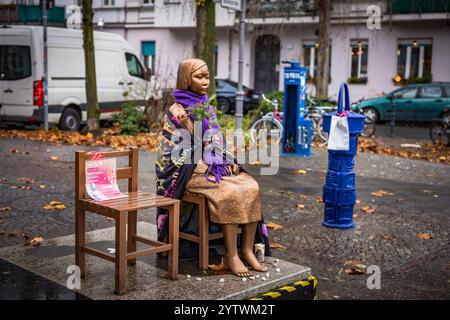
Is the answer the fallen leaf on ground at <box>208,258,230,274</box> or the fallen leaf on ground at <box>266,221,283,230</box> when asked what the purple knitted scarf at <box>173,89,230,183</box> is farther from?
the fallen leaf on ground at <box>266,221,283,230</box>

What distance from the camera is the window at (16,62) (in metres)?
16.7

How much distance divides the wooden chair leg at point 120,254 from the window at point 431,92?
2056 cm

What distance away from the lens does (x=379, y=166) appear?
41.8 feet

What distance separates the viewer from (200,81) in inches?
198

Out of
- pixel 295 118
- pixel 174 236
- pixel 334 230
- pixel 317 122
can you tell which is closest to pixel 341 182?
pixel 334 230

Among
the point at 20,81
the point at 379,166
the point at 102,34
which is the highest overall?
the point at 102,34

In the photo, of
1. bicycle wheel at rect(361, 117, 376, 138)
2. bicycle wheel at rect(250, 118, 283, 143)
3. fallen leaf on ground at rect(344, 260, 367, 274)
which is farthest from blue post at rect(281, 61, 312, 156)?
fallen leaf on ground at rect(344, 260, 367, 274)

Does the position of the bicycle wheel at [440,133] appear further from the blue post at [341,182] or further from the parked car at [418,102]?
the blue post at [341,182]

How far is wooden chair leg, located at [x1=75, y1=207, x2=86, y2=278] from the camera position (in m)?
4.70

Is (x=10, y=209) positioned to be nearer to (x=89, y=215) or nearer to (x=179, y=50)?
(x=89, y=215)

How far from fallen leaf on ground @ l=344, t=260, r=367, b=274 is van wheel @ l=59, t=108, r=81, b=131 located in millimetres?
12497

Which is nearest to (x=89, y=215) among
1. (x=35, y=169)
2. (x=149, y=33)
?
(x=35, y=169)

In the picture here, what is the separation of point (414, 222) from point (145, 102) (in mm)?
10369

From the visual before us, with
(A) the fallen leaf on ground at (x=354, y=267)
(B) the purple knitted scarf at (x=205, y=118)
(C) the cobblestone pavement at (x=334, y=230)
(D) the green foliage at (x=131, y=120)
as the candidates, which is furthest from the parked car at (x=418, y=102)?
(B) the purple knitted scarf at (x=205, y=118)
